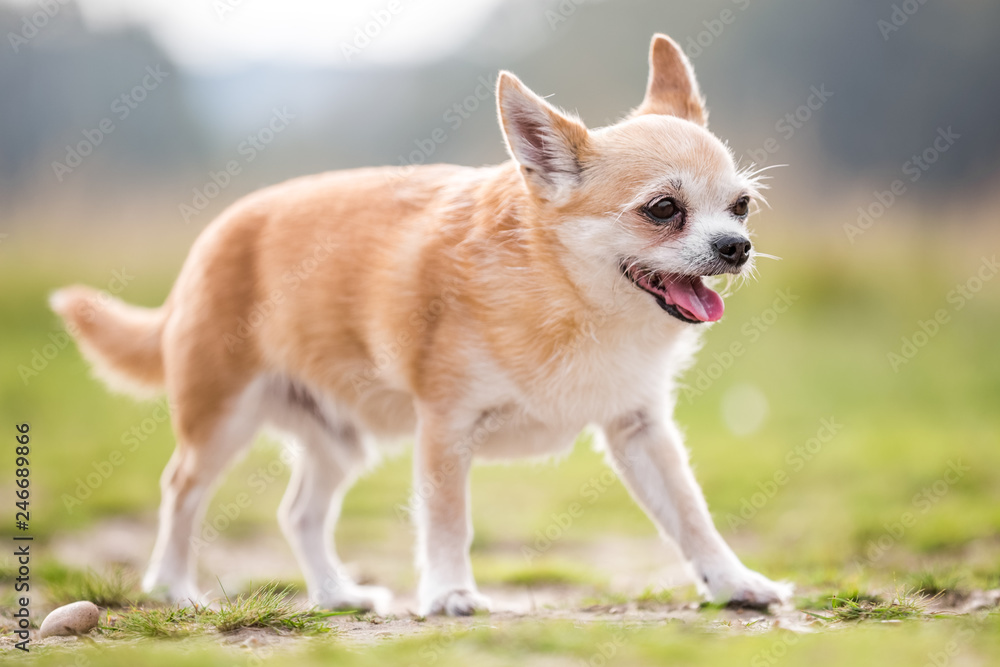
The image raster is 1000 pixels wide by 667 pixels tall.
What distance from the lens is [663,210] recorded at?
327 cm

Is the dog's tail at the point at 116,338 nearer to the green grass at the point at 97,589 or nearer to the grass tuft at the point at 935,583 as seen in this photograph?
the green grass at the point at 97,589

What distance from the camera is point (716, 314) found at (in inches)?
130

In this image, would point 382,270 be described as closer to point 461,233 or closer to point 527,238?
point 461,233

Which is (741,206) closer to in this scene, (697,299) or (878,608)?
(697,299)

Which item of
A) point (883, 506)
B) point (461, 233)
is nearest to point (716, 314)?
point (461, 233)

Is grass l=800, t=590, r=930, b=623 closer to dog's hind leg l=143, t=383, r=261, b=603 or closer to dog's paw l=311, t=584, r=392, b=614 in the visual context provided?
dog's paw l=311, t=584, r=392, b=614

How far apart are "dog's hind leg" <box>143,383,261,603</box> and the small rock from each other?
94 cm

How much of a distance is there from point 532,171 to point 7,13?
9577 millimetres

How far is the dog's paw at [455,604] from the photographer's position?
132 inches

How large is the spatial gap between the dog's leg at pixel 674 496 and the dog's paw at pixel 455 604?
0.81 metres

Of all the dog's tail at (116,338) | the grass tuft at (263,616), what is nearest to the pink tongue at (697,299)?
the grass tuft at (263,616)

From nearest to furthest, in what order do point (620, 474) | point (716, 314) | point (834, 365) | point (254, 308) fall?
point (716, 314) → point (620, 474) → point (254, 308) → point (834, 365)
